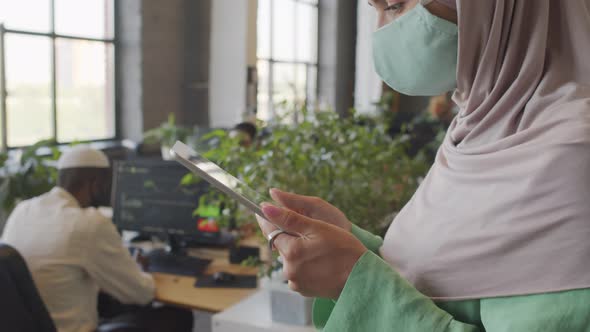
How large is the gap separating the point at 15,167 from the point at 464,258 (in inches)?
109

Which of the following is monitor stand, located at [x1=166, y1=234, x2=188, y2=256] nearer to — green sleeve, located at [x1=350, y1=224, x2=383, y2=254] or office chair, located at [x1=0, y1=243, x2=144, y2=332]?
office chair, located at [x1=0, y1=243, x2=144, y2=332]

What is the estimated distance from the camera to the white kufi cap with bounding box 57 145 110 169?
2344mm

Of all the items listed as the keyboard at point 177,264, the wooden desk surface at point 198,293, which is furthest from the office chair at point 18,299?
the keyboard at point 177,264

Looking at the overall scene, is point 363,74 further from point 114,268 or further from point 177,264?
point 114,268

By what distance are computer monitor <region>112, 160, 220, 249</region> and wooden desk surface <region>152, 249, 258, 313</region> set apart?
0.20 meters

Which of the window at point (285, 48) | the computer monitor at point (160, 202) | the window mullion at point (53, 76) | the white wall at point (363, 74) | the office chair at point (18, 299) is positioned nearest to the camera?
the office chair at point (18, 299)

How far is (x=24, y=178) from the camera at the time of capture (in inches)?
116

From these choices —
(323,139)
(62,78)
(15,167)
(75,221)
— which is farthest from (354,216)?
(62,78)

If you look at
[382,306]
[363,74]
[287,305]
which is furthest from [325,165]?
[363,74]

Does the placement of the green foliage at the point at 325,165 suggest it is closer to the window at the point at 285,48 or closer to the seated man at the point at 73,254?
Answer: the seated man at the point at 73,254

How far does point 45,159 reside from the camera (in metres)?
3.16

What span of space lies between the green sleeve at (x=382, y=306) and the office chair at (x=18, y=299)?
4.19 ft

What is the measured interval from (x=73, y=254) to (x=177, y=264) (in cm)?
52

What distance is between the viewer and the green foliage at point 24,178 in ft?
9.52
